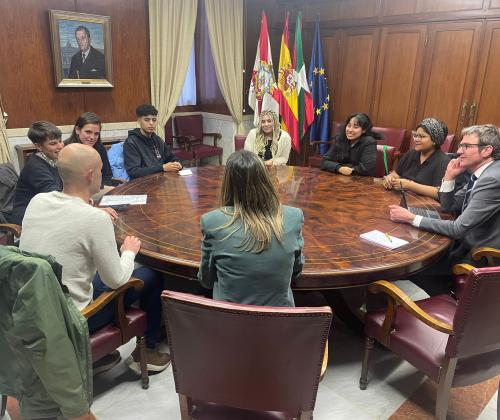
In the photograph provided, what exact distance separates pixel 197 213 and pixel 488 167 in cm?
154

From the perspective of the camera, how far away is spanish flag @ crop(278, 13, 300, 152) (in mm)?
5324

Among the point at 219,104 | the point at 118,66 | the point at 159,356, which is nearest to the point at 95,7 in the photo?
the point at 118,66

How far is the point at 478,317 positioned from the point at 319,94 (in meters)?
4.53

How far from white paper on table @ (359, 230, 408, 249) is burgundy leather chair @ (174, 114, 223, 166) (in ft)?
12.2

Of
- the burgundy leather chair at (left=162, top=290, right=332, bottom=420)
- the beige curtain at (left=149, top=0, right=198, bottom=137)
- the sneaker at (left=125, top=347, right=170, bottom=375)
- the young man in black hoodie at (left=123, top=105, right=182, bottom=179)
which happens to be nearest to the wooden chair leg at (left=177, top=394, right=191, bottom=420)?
the burgundy leather chair at (left=162, top=290, right=332, bottom=420)

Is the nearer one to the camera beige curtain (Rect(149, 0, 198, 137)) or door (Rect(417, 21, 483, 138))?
door (Rect(417, 21, 483, 138))

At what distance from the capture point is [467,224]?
1.89 metres

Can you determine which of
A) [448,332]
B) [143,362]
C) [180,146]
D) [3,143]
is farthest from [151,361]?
[180,146]

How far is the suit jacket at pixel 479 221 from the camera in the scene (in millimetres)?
1858

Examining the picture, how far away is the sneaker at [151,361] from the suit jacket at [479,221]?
4.92 feet

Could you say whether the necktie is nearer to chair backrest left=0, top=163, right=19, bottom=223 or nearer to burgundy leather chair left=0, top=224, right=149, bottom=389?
burgundy leather chair left=0, top=224, right=149, bottom=389

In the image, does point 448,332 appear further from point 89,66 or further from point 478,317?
point 89,66

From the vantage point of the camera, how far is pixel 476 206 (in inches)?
74.1

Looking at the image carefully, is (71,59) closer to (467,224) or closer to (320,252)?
(320,252)
